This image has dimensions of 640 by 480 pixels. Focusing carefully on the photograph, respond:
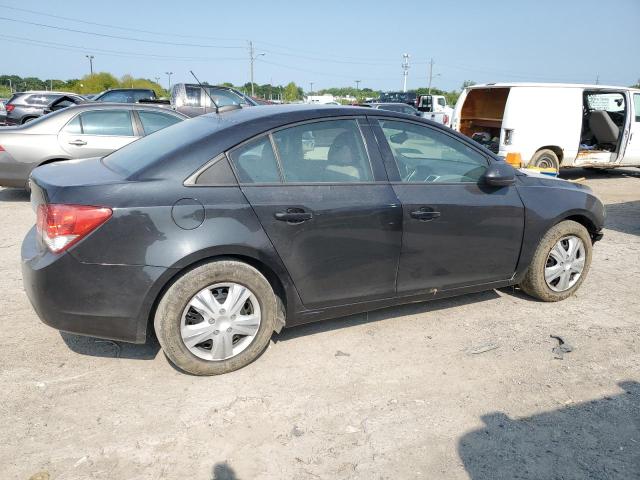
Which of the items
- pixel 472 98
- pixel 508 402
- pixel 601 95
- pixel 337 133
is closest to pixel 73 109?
pixel 337 133

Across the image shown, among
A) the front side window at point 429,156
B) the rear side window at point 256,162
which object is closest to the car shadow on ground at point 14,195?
the rear side window at point 256,162

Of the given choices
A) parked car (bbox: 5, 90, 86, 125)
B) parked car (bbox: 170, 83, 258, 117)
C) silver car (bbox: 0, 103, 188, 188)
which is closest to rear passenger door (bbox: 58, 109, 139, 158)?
silver car (bbox: 0, 103, 188, 188)

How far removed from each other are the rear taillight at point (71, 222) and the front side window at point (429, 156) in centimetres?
192

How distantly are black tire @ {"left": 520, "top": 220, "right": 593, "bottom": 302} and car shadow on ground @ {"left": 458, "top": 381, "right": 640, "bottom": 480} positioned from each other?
136cm

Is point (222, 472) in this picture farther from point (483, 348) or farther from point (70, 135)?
point (70, 135)

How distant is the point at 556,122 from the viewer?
9.50 metres

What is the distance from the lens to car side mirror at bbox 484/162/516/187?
11.6ft

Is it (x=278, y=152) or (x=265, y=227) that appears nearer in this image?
(x=265, y=227)

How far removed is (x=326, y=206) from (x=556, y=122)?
815 cm

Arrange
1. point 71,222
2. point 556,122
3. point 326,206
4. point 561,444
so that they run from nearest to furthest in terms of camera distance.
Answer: point 561,444
point 71,222
point 326,206
point 556,122

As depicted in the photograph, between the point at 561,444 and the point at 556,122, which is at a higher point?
the point at 556,122

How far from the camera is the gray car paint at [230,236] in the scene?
8.68 ft

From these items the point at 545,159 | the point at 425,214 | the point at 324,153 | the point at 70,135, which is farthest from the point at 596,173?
the point at 70,135

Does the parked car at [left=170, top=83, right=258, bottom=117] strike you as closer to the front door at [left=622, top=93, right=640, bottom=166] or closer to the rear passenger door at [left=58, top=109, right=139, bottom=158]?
the rear passenger door at [left=58, top=109, right=139, bottom=158]
